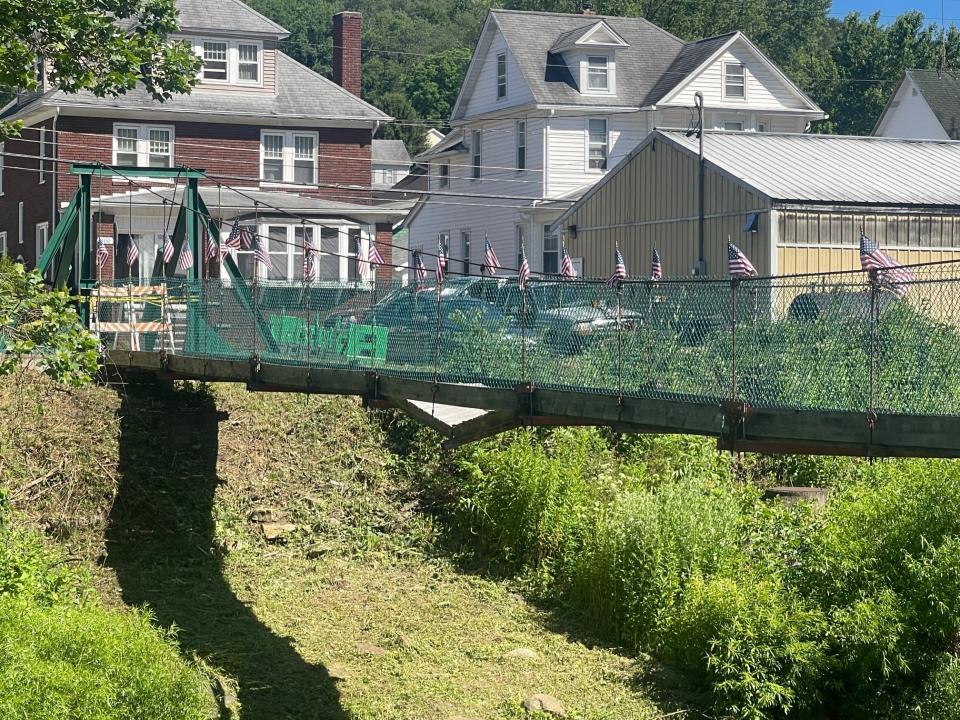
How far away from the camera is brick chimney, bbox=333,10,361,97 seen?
44344 mm

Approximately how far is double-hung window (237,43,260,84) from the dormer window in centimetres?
39

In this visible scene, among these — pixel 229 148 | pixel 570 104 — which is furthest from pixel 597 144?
pixel 229 148

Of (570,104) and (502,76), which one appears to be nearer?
(570,104)

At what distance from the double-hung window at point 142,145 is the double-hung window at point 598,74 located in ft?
40.6

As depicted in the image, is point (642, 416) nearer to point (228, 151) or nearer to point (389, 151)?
point (228, 151)

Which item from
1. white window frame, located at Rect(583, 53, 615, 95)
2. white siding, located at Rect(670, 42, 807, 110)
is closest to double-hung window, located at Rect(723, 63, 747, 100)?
white siding, located at Rect(670, 42, 807, 110)

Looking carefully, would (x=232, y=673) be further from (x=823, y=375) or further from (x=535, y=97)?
(x=535, y=97)

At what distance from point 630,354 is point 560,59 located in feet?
98.8

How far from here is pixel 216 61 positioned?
38.4 metres

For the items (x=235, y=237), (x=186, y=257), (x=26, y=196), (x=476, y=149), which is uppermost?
(x=476, y=149)

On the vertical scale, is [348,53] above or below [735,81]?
above

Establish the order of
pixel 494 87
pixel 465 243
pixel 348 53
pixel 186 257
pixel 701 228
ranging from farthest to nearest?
pixel 465 243, pixel 348 53, pixel 494 87, pixel 701 228, pixel 186 257

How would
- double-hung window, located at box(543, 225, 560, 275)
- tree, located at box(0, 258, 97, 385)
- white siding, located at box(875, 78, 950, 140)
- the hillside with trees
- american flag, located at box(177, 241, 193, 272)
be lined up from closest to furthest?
tree, located at box(0, 258, 97, 385) < american flag, located at box(177, 241, 193, 272) < double-hung window, located at box(543, 225, 560, 275) < white siding, located at box(875, 78, 950, 140) < the hillside with trees

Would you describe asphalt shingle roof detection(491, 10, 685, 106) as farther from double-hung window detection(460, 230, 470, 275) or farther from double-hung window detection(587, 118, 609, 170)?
double-hung window detection(460, 230, 470, 275)
